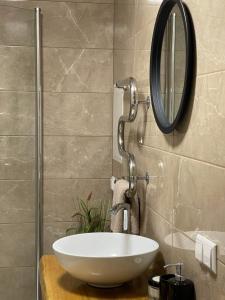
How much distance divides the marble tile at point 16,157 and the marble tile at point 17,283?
560 millimetres

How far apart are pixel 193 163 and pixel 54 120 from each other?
1542 mm

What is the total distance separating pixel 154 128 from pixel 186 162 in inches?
17.3

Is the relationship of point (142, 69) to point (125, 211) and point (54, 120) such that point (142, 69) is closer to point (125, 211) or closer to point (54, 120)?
point (125, 211)

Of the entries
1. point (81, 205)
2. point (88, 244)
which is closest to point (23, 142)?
point (81, 205)

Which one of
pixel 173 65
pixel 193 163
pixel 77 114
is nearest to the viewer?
pixel 193 163

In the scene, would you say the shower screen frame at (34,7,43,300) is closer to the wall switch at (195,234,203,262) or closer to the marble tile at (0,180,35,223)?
the marble tile at (0,180,35,223)

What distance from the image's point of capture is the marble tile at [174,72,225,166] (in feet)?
4.21

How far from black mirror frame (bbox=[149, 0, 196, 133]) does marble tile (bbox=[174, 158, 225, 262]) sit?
7.9 inches

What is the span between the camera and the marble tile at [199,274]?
1290 millimetres

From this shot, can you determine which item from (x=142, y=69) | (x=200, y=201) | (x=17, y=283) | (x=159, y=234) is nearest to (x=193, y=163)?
(x=200, y=201)

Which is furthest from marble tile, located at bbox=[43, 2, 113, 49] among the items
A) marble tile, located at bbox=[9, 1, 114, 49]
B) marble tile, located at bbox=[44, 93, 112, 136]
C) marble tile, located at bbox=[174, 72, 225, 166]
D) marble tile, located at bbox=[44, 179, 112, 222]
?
marble tile, located at bbox=[174, 72, 225, 166]

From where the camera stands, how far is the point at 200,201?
143 centimetres

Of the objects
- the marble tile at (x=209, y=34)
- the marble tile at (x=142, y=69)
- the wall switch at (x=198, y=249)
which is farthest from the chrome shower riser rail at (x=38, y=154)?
the wall switch at (x=198, y=249)

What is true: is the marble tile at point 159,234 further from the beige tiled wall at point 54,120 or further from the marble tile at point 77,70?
the marble tile at point 77,70
